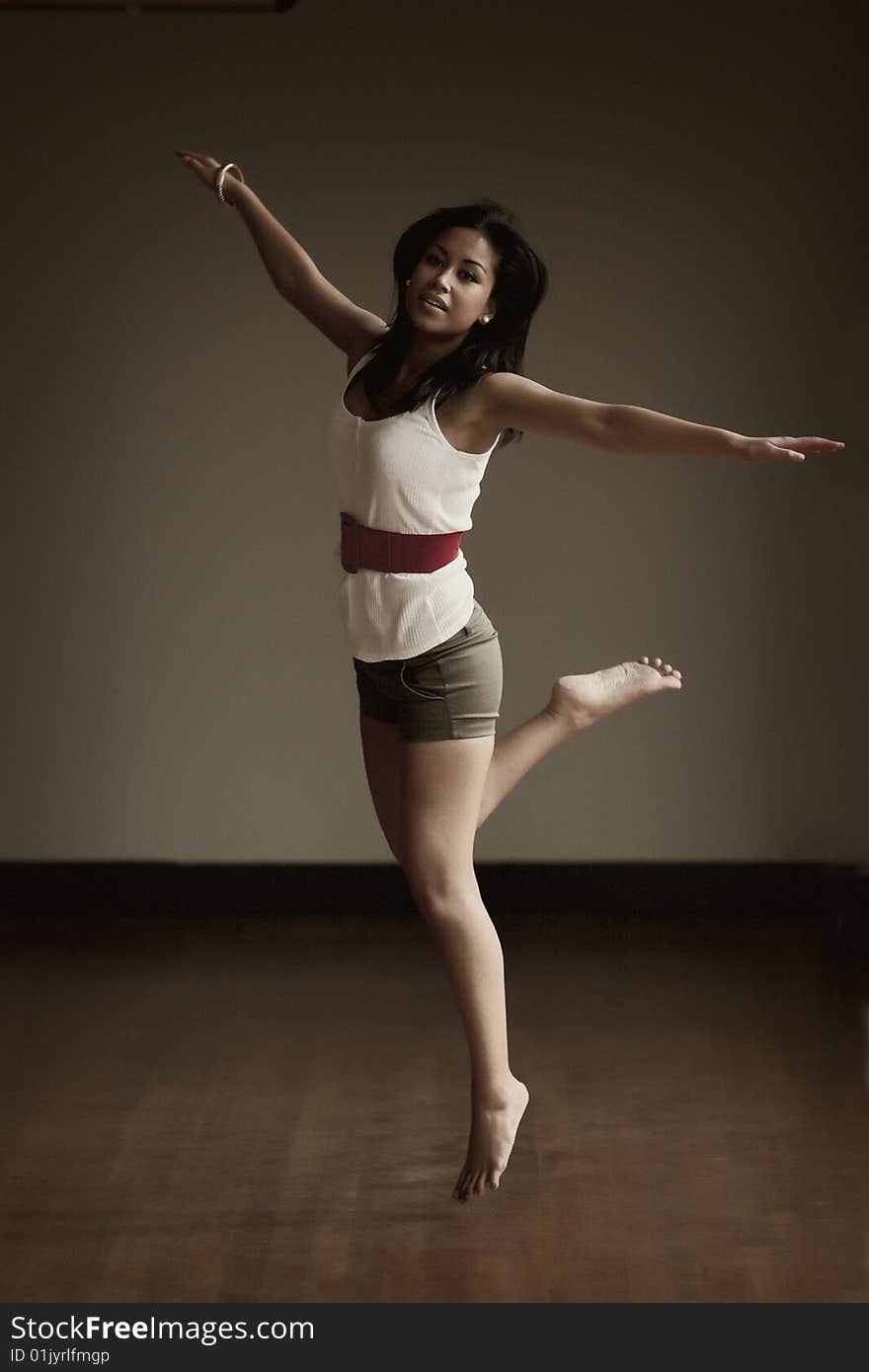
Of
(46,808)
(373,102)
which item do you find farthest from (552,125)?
(46,808)

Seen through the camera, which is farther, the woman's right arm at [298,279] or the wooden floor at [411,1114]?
the woman's right arm at [298,279]

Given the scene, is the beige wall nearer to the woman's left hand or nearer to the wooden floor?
the wooden floor

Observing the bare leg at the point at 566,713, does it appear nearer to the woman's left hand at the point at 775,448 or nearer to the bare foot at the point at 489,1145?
the bare foot at the point at 489,1145

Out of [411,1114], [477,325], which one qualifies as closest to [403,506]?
[477,325]

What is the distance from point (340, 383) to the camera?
4551 millimetres

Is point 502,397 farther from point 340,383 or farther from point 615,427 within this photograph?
point 340,383

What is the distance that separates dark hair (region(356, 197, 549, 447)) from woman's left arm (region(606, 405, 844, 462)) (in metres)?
0.31

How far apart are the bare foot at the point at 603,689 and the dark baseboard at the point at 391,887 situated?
1.72m

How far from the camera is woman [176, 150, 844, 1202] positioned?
262 centimetres

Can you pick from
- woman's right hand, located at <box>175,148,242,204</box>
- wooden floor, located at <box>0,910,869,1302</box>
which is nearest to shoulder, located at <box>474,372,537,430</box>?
woman's right hand, located at <box>175,148,242,204</box>

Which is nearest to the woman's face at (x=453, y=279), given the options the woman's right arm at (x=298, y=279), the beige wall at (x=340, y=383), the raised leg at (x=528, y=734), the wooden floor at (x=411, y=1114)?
the woman's right arm at (x=298, y=279)

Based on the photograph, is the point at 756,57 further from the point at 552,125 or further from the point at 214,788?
the point at 214,788

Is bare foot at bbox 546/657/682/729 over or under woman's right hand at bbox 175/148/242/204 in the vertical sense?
under

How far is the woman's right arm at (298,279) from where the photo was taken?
2885 millimetres
